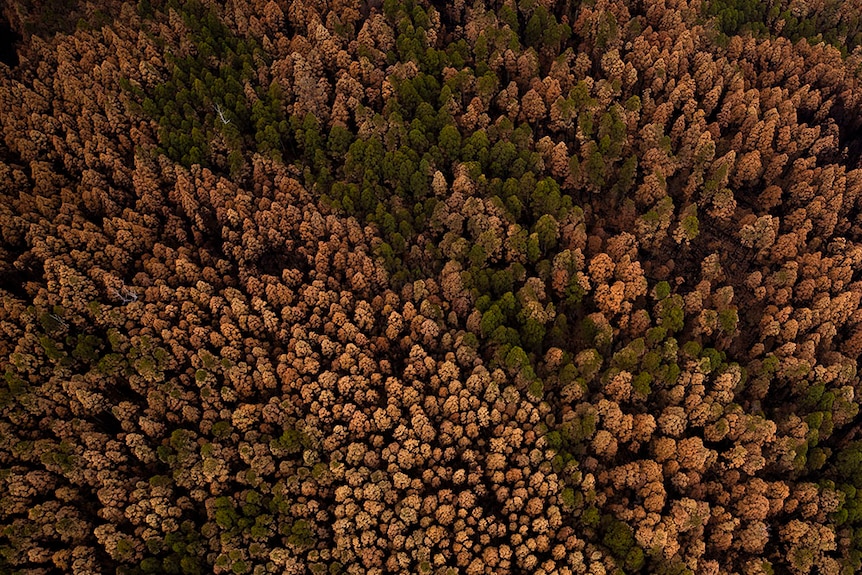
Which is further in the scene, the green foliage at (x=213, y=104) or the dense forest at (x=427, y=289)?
the green foliage at (x=213, y=104)

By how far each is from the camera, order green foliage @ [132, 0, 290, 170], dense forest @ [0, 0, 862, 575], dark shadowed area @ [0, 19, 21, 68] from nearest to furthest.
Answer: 1. dense forest @ [0, 0, 862, 575]
2. green foliage @ [132, 0, 290, 170]
3. dark shadowed area @ [0, 19, 21, 68]

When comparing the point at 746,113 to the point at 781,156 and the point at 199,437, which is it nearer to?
the point at 781,156

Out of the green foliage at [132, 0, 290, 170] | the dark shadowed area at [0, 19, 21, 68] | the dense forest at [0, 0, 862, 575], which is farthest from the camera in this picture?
the dark shadowed area at [0, 19, 21, 68]

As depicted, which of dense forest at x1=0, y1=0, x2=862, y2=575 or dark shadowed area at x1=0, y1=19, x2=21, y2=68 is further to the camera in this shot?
dark shadowed area at x1=0, y1=19, x2=21, y2=68

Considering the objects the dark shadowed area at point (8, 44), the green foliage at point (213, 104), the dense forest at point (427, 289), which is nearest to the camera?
the dense forest at point (427, 289)

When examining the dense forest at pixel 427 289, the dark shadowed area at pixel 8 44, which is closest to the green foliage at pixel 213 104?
the dense forest at pixel 427 289

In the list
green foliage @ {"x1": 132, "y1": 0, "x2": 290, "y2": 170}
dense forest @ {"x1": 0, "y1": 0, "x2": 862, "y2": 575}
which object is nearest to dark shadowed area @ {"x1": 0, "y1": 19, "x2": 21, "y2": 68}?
dense forest @ {"x1": 0, "y1": 0, "x2": 862, "y2": 575}

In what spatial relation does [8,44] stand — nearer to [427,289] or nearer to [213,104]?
[213,104]

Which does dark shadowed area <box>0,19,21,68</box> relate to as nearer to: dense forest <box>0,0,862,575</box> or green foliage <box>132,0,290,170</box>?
dense forest <box>0,0,862,575</box>

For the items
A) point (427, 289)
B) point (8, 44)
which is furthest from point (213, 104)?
point (8, 44)

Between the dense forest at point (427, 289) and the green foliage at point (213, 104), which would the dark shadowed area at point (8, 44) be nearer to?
the dense forest at point (427, 289)
